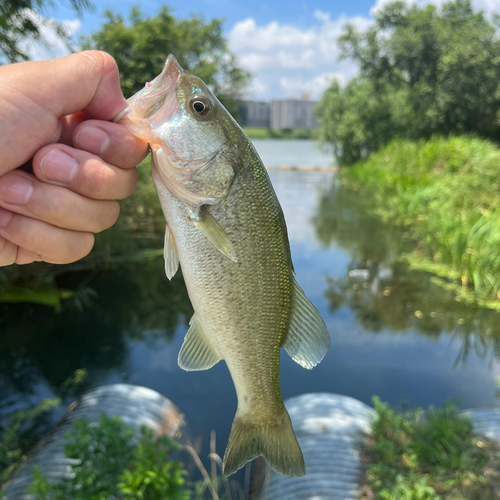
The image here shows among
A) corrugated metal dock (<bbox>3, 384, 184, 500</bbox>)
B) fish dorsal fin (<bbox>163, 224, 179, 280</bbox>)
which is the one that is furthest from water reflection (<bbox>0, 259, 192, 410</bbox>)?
fish dorsal fin (<bbox>163, 224, 179, 280</bbox>)

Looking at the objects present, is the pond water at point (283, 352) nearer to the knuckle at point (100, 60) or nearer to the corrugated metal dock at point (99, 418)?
the corrugated metal dock at point (99, 418)

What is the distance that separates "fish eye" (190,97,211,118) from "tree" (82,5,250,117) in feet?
41.3

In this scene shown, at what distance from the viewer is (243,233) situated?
1452 millimetres

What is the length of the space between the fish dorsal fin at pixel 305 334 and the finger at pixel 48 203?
2.86 feet

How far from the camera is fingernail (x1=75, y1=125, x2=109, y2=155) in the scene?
4.82 ft

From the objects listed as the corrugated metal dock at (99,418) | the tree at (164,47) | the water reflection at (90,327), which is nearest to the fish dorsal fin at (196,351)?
the corrugated metal dock at (99,418)

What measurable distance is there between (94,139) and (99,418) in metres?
3.28

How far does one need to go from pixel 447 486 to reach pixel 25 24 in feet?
22.8

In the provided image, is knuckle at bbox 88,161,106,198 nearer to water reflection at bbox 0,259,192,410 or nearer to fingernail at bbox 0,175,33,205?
fingernail at bbox 0,175,33,205

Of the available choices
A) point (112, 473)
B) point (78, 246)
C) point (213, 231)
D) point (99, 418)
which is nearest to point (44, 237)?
point (78, 246)

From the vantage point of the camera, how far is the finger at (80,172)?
1.42 metres

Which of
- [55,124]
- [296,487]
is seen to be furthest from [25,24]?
[296,487]

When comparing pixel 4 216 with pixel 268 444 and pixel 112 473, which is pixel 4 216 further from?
pixel 112 473

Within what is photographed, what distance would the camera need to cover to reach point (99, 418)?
3.86 metres
